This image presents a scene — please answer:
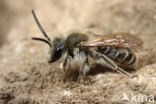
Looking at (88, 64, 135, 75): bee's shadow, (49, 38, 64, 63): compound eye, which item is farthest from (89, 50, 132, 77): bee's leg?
(49, 38, 64, 63): compound eye

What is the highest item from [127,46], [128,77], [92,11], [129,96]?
[92,11]

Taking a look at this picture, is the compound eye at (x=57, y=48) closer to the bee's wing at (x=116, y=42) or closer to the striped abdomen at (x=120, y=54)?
→ the bee's wing at (x=116, y=42)

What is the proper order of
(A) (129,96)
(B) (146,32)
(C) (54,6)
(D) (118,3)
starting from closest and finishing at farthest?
(A) (129,96)
(B) (146,32)
(D) (118,3)
(C) (54,6)

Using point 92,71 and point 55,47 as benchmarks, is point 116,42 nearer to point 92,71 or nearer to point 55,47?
point 92,71

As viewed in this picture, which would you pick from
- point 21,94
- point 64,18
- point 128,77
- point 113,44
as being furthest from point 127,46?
point 64,18

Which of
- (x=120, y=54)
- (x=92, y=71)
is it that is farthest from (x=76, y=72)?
(x=120, y=54)

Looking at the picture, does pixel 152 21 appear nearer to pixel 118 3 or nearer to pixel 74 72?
pixel 118 3
